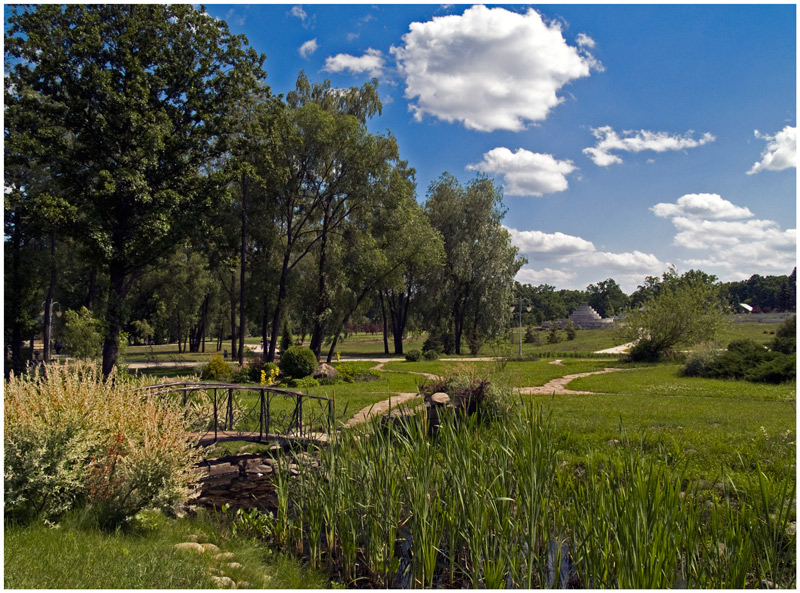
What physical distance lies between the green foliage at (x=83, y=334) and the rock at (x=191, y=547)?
13790 millimetres

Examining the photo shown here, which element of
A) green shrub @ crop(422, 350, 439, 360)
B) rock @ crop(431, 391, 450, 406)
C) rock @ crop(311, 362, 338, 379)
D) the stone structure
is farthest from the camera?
the stone structure

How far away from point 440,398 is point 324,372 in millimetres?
9825

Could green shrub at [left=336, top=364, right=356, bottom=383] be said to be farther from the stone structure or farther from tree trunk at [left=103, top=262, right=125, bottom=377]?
the stone structure

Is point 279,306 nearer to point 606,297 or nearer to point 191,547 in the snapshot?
point 191,547

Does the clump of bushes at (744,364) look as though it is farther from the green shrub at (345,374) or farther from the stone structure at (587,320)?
the stone structure at (587,320)

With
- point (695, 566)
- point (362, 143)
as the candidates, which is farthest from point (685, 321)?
point (695, 566)

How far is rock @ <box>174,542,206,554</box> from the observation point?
4.96 metres

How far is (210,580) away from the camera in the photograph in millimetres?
4309

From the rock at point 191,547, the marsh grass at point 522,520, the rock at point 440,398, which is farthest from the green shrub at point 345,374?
the rock at point 191,547

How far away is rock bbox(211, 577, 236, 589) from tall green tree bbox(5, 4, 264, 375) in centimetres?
1416

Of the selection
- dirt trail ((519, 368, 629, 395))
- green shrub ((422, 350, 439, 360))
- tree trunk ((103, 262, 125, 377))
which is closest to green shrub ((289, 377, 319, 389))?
tree trunk ((103, 262, 125, 377))

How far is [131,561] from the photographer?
4.30 metres

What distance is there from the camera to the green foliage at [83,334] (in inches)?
644

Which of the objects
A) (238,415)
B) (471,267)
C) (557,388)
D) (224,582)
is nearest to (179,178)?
(238,415)
